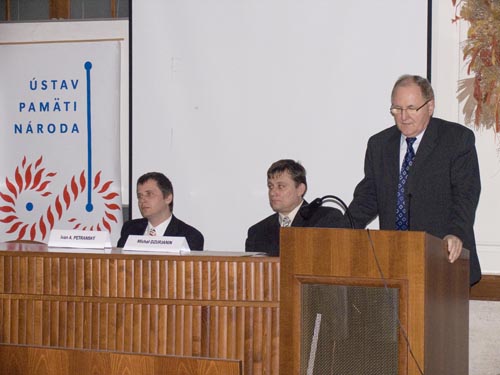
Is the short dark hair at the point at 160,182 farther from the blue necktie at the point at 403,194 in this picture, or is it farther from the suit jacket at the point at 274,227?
the blue necktie at the point at 403,194

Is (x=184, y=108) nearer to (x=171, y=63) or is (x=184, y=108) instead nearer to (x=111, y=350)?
(x=171, y=63)

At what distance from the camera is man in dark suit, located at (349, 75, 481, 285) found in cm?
275

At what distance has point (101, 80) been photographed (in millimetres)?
4625

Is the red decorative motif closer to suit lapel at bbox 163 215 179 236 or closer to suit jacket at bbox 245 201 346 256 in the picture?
suit lapel at bbox 163 215 179 236

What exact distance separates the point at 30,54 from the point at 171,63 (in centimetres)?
92

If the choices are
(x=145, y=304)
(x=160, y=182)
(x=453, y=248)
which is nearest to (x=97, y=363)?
(x=145, y=304)

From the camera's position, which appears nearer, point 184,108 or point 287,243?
point 287,243

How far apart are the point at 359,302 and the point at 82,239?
3.14 feet

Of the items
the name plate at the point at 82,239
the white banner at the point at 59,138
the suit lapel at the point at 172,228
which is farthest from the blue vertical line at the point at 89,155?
the name plate at the point at 82,239

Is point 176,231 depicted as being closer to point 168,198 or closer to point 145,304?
point 168,198

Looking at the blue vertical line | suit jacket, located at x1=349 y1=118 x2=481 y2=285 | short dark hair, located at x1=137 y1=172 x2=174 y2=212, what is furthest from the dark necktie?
the blue vertical line

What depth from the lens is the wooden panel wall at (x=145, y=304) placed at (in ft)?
7.04

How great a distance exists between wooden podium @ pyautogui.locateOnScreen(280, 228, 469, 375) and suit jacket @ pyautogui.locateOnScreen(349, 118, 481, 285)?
70 cm

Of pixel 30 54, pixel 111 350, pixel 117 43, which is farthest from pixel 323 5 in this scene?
pixel 111 350
